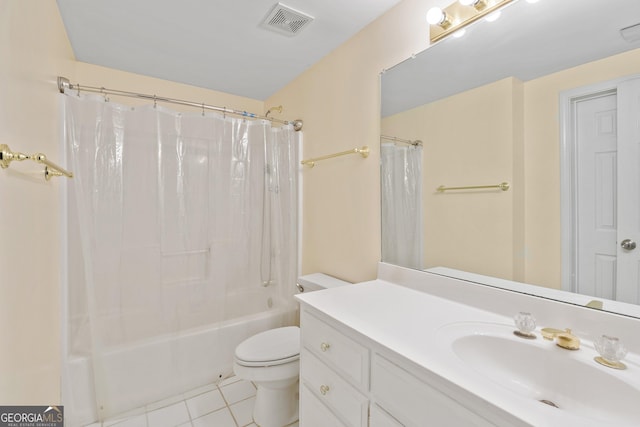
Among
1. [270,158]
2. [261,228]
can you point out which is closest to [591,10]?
[270,158]

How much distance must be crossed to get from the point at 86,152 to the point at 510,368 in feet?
7.40

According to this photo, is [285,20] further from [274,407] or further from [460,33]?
[274,407]

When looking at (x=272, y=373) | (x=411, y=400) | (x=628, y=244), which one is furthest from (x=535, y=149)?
(x=272, y=373)

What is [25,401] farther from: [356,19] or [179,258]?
[356,19]

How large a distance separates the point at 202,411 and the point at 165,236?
1.10 m

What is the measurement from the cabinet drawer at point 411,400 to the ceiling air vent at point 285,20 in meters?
1.64

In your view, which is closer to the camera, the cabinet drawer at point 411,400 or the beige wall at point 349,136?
the cabinet drawer at point 411,400

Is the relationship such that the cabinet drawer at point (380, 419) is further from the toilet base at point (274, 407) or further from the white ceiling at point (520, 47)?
the white ceiling at point (520, 47)

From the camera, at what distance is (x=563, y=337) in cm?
81

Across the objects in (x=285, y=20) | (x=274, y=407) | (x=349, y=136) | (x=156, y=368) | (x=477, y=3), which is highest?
(x=285, y=20)

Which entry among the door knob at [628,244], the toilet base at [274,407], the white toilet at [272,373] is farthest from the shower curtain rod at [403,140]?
the toilet base at [274,407]

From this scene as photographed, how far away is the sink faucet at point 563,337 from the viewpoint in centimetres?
79

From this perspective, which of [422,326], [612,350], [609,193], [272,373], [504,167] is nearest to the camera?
[612,350]

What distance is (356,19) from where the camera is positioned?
5.08ft
